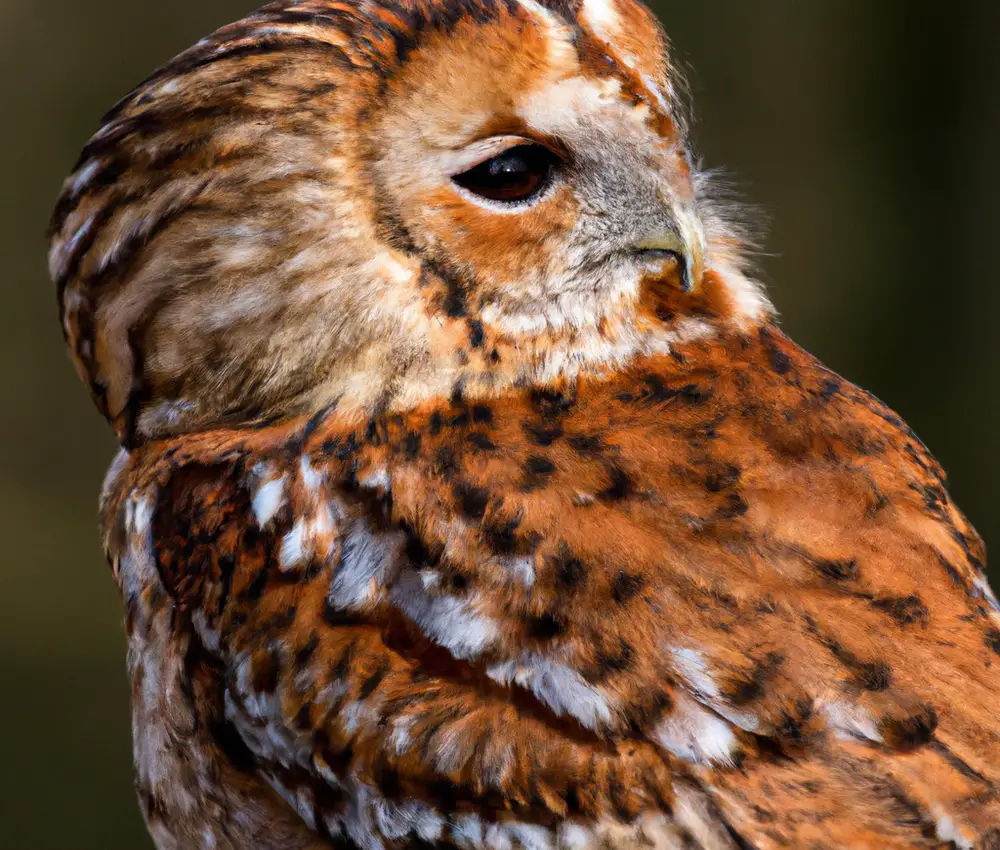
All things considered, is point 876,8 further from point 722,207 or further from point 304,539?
point 304,539

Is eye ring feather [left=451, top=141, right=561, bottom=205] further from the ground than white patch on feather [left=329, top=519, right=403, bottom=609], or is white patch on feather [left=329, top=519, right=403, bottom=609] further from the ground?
eye ring feather [left=451, top=141, right=561, bottom=205]

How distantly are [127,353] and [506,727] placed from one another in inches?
24.9

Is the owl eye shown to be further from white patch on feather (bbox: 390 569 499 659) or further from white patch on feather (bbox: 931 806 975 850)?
white patch on feather (bbox: 931 806 975 850)

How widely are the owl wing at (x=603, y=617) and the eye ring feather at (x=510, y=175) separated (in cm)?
22

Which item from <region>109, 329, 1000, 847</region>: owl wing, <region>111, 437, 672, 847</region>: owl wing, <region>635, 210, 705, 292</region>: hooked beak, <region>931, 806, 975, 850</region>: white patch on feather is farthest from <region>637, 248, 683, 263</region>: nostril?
<region>931, 806, 975, 850</region>: white patch on feather

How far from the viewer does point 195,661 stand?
48.3 inches

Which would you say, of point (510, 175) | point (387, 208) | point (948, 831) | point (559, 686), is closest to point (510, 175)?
point (510, 175)

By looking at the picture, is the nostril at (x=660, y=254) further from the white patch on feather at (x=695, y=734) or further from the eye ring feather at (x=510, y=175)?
the white patch on feather at (x=695, y=734)

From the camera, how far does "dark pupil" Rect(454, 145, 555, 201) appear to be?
1.21 metres

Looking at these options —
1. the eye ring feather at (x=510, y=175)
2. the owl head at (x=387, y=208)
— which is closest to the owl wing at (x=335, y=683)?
the owl head at (x=387, y=208)

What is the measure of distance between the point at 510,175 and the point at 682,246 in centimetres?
22

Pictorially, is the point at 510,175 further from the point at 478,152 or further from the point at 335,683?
the point at 335,683

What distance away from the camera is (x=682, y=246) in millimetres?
1301

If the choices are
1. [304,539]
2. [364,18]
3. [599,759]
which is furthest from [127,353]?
[599,759]
